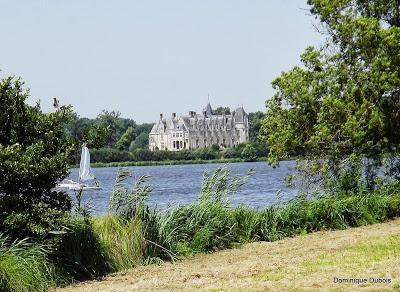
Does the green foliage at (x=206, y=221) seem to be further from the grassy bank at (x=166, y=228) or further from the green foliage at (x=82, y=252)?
the green foliage at (x=82, y=252)

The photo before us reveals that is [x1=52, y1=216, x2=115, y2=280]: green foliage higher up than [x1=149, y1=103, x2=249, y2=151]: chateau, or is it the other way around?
[x1=149, y1=103, x2=249, y2=151]: chateau

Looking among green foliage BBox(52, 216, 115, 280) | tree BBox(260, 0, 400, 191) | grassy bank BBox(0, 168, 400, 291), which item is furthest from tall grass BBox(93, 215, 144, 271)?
tree BBox(260, 0, 400, 191)

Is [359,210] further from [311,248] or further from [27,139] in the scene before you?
[27,139]

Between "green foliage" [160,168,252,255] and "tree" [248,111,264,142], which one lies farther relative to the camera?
"tree" [248,111,264,142]

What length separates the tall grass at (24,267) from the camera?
935 cm

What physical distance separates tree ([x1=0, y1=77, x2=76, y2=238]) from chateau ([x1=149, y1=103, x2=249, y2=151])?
158291 mm

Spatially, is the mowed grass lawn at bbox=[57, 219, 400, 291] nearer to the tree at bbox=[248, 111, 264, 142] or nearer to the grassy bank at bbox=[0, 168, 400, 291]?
the grassy bank at bbox=[0, 168, 400, 291]

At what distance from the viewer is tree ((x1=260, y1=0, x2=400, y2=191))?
17.4 metres

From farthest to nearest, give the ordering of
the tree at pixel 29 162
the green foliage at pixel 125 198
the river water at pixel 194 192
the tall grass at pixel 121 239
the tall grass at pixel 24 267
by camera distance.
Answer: the river water at pixel 194 192 < the green foliage at pixel 125 198 < the tall grass at pixel 121 239 < the tree at pixel 29 162 < the tall grass at pixel 24 267

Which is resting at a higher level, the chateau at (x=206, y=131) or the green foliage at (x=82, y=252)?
the chateau at (x=206, y=131)

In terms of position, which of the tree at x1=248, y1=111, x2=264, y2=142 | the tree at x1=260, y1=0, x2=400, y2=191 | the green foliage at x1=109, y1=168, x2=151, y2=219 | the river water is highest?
the tree at x1=248, y1=111, x2=264, y2=142

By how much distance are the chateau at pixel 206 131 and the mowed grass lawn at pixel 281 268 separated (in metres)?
156

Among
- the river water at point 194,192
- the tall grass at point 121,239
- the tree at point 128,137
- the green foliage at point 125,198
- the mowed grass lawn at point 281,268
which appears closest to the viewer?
the mowed grass lawn at point 281,268

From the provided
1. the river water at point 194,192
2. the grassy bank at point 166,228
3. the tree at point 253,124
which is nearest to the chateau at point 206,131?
the tree at point 253,124
